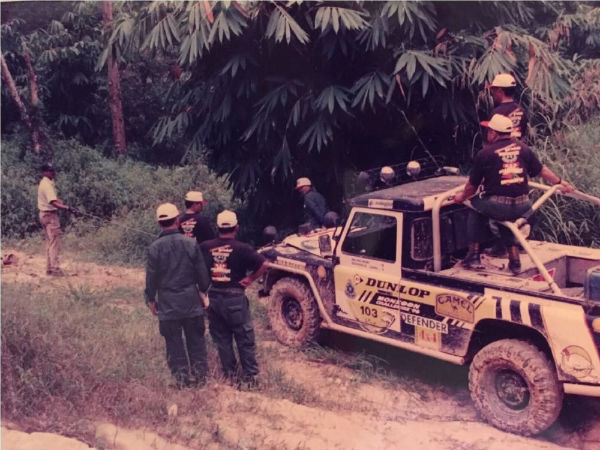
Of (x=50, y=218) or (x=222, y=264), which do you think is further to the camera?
(x=50, y=218)

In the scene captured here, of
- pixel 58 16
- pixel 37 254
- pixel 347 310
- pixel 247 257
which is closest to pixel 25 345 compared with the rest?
pixel 247 257

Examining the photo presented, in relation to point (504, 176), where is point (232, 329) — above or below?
below

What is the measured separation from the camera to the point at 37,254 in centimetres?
1128

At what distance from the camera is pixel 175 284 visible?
552 centimetres

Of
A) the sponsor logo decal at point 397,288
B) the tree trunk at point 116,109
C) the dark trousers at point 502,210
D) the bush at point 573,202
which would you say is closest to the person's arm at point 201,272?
the sponsor logo decal at point 397,288

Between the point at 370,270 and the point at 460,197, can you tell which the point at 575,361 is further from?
the point at 370,270

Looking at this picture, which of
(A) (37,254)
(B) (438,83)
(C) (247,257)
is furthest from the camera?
(A) (37,254)

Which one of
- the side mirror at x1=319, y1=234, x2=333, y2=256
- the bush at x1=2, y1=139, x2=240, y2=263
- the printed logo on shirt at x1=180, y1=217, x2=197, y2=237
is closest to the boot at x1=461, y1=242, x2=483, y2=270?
the side mirror at x1=319, y1=234, x2=333, y2=256

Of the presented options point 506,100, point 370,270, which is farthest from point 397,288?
point 506,100

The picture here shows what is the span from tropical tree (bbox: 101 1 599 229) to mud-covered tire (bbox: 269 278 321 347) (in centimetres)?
224

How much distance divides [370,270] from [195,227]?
74.7 inches

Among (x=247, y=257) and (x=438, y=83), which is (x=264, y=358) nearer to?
(x=247, y=257)

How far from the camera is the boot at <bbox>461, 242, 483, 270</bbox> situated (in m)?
5.75

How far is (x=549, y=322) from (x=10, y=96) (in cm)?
1257
